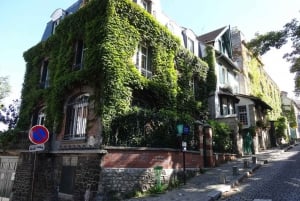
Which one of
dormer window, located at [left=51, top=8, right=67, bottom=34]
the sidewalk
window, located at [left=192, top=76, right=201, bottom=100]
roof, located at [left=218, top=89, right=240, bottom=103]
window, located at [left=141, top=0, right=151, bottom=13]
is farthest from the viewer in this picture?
roof, located at [left=218, top=89, right=240, bottom=103]

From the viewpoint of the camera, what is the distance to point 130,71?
13133 millimetres

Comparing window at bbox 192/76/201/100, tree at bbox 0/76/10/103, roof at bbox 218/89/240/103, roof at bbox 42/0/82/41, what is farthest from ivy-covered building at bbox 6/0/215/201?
tree at bbox 0/76/10/103

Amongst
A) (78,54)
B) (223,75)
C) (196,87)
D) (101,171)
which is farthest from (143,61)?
(223,75)

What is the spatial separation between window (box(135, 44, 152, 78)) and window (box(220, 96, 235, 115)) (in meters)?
9.59

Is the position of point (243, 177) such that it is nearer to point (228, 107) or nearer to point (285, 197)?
point (285, 197)

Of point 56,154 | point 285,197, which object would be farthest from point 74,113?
point 285,197

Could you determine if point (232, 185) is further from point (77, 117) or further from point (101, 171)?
point (77, 117)

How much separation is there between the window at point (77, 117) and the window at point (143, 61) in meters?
3.64

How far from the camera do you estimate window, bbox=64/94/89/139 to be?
522 inches

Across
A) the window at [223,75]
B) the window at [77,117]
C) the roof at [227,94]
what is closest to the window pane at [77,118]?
the window at [77,117]

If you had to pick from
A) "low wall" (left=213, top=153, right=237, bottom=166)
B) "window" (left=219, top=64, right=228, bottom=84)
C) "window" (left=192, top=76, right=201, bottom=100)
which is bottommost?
"low wall" (left=213, top=153, right=237, bottom=166)

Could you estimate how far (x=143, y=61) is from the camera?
1547cm

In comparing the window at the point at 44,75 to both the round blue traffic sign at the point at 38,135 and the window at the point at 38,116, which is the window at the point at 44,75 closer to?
the window at the point at 38,116

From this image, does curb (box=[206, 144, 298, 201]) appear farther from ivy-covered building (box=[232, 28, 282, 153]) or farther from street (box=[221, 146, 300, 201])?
ivy-covered building (box=[232, 28, 282, 153])
